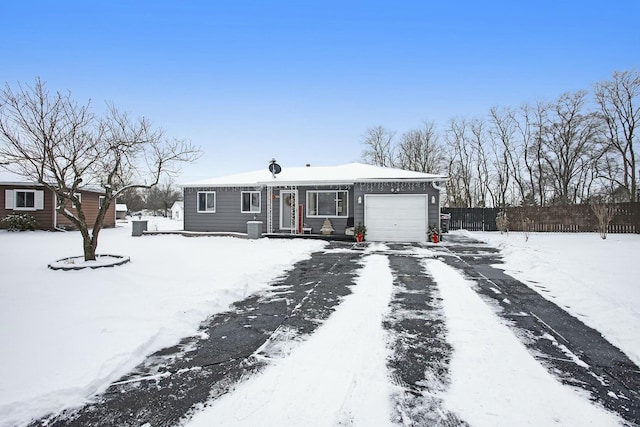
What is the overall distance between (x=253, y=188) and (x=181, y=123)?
4596 mm

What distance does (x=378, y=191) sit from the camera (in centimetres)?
1322

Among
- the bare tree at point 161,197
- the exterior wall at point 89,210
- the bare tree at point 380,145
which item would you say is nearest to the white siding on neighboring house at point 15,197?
the exterior wall at point 89,210

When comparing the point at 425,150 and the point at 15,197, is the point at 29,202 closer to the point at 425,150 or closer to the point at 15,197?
the point at 15,197

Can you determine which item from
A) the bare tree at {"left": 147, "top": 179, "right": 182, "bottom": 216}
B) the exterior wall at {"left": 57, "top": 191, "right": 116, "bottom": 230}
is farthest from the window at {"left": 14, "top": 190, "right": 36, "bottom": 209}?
the bare tree at {"left": 147, "top": 179, "right": 182, "bottom": 216}

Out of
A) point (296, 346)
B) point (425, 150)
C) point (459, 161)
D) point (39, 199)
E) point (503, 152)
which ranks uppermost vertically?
point (425, 150)

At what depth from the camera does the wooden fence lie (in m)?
14.3

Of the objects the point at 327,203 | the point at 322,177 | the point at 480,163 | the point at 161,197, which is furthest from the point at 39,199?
the point at 161,197

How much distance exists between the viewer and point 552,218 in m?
17.0

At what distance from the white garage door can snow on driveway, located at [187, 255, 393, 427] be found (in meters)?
9.72

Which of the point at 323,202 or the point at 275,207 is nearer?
the point at 323,202

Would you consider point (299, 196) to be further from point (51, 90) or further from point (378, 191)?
point (51, 90)

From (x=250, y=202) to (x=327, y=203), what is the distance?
392 cm

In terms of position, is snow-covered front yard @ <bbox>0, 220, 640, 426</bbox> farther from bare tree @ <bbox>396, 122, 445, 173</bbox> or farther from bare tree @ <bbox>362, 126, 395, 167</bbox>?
bare tree @ <bbox>362, 126, 395, 167</bbox>

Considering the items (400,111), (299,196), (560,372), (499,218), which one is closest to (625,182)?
(499,218)
